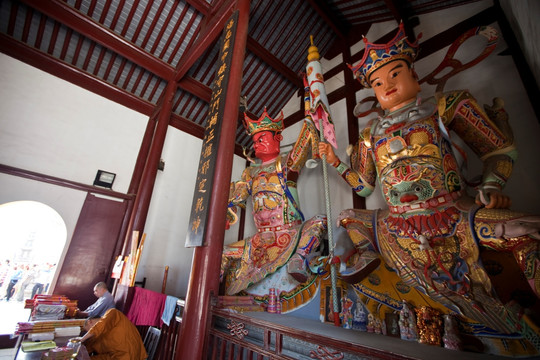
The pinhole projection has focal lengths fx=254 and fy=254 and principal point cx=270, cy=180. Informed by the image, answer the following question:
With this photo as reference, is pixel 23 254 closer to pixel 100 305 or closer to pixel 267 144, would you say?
pixel 100 305

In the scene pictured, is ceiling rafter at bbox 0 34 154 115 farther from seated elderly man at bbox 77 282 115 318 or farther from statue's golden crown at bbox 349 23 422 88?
statue's golden crown at bbox 349 23 422 88

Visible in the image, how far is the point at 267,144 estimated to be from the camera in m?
3.55

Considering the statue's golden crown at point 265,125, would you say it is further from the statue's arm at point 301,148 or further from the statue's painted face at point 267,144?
the statue's arm at point 301,148

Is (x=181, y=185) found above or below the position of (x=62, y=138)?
below

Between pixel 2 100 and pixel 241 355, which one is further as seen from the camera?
pixel 2 100

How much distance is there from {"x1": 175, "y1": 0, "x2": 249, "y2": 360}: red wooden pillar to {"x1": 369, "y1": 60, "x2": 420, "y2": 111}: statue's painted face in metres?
1.41

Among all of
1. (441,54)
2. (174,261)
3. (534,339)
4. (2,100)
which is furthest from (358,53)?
(2,100)

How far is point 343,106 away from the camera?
369cm

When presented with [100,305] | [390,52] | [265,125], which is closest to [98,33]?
[265,125]

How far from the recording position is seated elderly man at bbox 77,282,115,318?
3289 mm

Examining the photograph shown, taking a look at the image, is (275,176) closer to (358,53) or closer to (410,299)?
(410,299)

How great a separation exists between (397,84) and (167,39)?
389cm

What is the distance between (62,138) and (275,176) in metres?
3.54

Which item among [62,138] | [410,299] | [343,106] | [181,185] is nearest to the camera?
[410,299]
